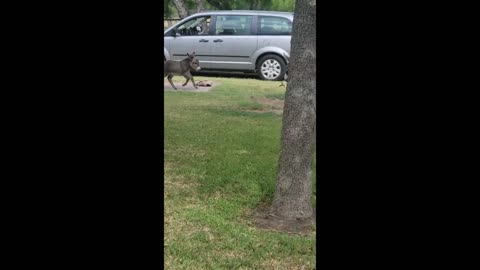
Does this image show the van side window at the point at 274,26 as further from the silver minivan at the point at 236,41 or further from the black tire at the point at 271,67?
the black tire at the point at 271,67

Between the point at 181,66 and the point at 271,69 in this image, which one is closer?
the point at 181,66

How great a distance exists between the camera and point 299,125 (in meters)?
3.06

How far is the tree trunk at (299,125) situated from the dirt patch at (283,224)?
32 millimetres

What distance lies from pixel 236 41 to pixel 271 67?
0.95m

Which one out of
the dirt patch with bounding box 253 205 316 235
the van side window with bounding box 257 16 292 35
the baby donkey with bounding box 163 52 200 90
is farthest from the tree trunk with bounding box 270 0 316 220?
the van side window with bounding box 257 16 292 35

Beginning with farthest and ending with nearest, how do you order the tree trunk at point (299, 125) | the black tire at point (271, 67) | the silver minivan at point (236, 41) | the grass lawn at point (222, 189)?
the silver minivan at point (236, 41)
the black tire at point (271, 67)
the tree trunk at point (299, 125)
the grass lawn at point (222, 189)

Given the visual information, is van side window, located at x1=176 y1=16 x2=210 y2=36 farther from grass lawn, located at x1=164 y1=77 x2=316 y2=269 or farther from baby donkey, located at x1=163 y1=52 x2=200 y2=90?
grass lawn, located at x1=164 y1=77 x2=316 y2=269

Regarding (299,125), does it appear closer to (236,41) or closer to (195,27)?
(236,41)

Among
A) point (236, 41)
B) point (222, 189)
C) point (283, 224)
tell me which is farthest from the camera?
point (236, 41)

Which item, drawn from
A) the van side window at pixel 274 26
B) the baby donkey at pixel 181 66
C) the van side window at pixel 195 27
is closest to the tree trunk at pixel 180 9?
the van side window at pixel 195 27

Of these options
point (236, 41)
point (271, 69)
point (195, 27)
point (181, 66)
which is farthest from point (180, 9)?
point (181, 66)

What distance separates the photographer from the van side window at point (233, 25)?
36.8 ft

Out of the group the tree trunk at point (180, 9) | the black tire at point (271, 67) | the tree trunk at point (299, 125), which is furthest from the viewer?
the tree trunk at point (180, 9)
